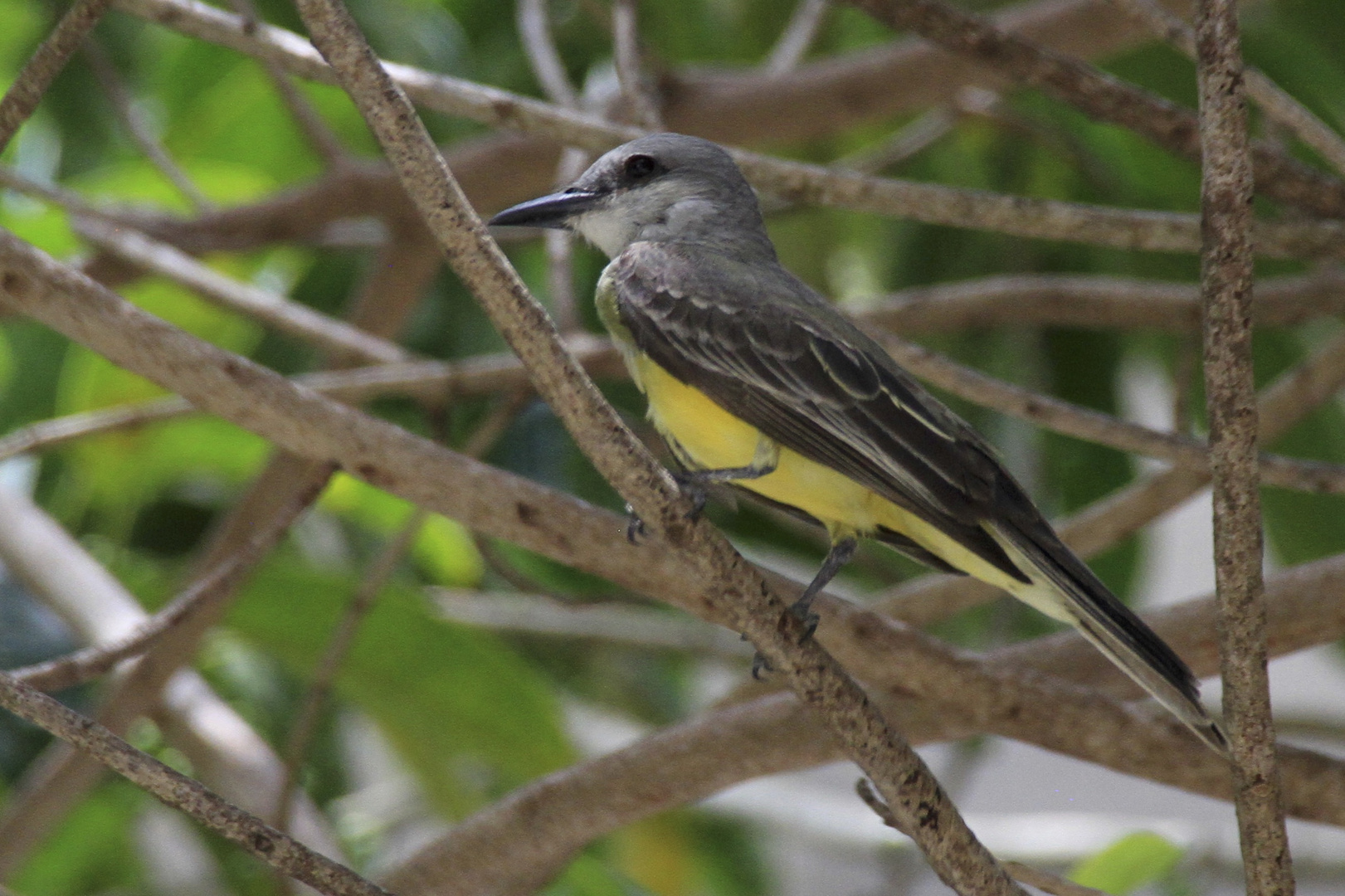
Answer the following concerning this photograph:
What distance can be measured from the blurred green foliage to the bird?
3.97ft

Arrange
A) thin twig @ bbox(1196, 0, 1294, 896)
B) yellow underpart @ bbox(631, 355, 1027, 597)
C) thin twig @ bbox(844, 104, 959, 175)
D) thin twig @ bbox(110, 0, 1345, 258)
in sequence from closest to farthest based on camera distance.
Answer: thin twig @ bbox(1196, 0, 1294, 896) → yellow underpart @ bbox(631, 355, 1027, 597) → thin twig @ bbox(110, 0, 1345, 258) → thin twig @ bbox(844, 104, 959, 175)

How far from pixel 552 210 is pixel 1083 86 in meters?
1.11

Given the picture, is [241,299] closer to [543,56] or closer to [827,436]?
[543,56]

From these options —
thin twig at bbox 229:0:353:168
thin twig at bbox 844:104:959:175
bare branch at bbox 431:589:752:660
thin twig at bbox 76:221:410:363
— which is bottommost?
thin twig at bbox 76:221:410:363

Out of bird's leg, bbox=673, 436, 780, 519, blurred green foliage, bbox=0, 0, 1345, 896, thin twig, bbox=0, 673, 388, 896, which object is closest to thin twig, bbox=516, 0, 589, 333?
blurred green foliage, bbox=0, 0, 1345, 896

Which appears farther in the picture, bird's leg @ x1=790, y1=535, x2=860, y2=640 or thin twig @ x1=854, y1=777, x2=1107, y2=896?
bird's leg @ x1=790, y1=535, x2=860, y2=640

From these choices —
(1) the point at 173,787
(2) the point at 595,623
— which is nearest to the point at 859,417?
(1) the point at 173,787

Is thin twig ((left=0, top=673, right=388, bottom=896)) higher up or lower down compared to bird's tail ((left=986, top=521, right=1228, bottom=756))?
lower down

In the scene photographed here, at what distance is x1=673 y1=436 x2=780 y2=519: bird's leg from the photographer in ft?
8.59

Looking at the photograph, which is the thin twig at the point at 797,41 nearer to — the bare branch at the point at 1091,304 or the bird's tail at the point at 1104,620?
the bare branch at the point at 1091,304

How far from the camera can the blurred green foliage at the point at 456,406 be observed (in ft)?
13.5

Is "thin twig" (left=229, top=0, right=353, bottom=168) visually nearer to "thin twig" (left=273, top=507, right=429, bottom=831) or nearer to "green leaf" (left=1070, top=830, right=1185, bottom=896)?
"thin twig" (left=273, top=507, right=429, bottom=831)

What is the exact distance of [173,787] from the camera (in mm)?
1784

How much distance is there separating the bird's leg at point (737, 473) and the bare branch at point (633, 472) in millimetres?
395
